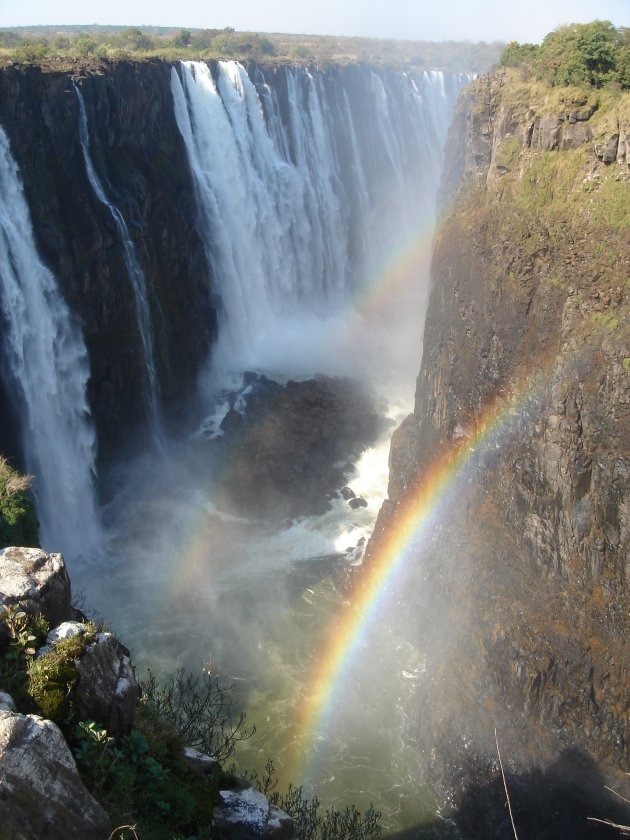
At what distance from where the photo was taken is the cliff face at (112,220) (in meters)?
25.2

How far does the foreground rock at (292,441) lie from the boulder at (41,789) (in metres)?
19.2

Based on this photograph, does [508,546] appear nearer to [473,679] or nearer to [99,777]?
[473,679]

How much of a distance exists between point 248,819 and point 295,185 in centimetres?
3453

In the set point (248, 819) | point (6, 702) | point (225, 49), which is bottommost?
point (248, 819)

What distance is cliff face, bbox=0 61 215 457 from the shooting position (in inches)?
993

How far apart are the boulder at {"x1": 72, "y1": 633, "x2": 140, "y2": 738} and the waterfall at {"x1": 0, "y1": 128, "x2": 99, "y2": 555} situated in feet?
52.4

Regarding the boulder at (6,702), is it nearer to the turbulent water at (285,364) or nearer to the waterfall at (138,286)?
the turbulent water at (285,364)

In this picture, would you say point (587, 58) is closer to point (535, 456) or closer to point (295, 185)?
point (535, 456)

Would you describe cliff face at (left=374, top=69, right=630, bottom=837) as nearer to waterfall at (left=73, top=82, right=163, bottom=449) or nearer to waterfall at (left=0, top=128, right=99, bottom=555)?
waterfall at (left=0, top=128, right=99, bottom=555)

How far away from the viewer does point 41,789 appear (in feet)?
23.5

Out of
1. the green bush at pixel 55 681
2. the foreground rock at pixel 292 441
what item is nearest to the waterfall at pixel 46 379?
the foreground rock at pixel 292 441

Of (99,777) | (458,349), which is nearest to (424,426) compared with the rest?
(458,349)

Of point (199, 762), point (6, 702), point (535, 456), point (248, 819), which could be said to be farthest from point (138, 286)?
point (6, 702)

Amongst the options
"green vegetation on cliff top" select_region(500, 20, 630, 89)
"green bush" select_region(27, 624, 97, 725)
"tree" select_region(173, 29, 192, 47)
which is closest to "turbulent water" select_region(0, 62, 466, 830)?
"green bush" select_region(27, 624, 97, 725)
